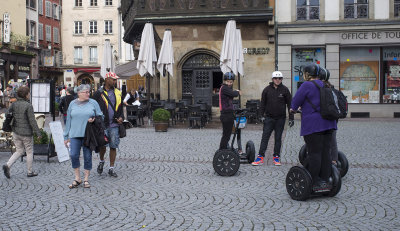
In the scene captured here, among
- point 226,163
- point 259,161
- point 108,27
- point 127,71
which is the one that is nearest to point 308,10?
point 127,71

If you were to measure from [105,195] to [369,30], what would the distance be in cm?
1969

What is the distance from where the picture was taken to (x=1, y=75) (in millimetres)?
42719

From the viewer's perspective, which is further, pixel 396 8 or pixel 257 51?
pixel 257 51

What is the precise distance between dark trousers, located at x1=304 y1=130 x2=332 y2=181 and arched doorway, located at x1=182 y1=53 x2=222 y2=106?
18158 millimetres

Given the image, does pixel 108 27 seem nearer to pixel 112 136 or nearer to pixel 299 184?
pixel 112 136

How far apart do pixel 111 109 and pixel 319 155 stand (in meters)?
3.85

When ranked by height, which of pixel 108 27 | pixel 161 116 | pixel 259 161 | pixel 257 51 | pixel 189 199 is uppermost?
pixel 108 27

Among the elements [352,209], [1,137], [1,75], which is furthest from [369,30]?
[1,75]

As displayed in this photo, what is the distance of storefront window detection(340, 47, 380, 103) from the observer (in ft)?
81.8

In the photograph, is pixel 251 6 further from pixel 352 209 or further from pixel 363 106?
pixel 352 209

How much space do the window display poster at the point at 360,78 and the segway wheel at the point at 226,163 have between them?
683 inches

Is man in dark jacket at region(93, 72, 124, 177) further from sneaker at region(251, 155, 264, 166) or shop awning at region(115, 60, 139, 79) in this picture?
shop awning at region(115, 60, 139, 79)

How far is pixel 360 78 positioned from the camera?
82.4 feet

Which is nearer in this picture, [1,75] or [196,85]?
[196,85]
